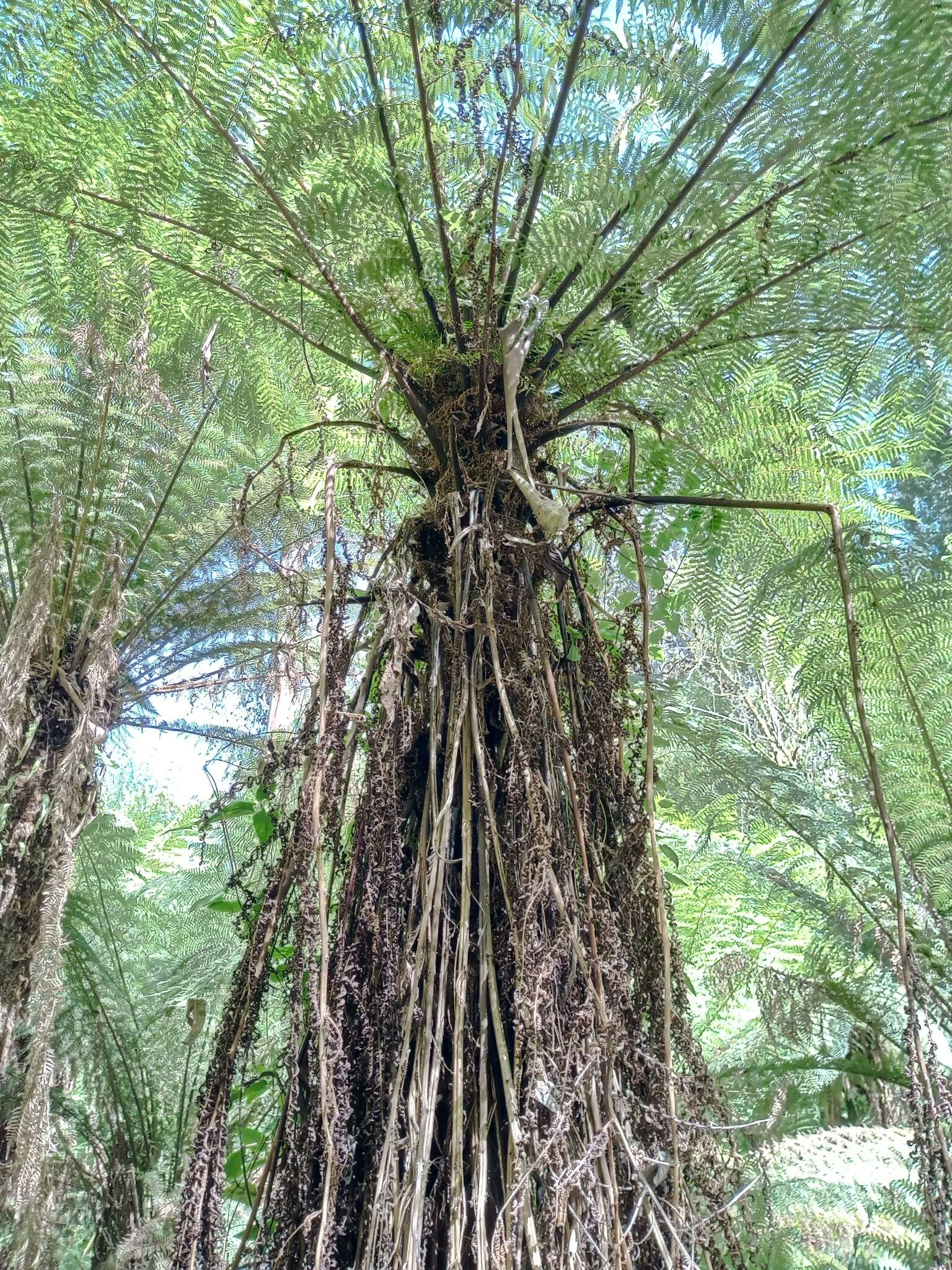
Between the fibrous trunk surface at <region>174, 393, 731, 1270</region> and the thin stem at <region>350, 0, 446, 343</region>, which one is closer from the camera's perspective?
the fibrous trunk surface at <region>174, 393, 731, 1270</region>

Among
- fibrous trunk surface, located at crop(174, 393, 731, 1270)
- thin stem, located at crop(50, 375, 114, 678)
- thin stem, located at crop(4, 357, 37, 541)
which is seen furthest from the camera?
thin stem, located at crop(4, 357, 37, 541)

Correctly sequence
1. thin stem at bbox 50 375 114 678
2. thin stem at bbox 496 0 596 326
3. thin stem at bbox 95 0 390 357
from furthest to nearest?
thin stem at bbox 50 375 114 678 → thin stem at bbox 95 0 390 357 → thin stem at bbox 496 0 596 326

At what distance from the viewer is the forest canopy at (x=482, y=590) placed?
0.66 metres

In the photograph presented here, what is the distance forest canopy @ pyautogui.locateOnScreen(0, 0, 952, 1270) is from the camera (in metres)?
0.66

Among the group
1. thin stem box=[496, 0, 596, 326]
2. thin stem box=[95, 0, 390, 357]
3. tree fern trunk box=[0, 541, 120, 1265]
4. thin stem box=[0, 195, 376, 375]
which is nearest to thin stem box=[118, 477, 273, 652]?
tree fern trunk box=[0, 541, 120, 1265]

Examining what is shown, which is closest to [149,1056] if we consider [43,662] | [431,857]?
[43,662]

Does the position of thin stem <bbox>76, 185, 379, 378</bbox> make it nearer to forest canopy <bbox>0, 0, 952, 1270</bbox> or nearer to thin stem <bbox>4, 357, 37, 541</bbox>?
forest canopy <bbox>0, 0, 952, 1270</bbox>

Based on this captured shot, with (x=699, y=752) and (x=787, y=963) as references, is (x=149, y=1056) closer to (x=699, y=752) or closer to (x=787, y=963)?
(x=699, y=752)

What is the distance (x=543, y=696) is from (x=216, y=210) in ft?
2.28

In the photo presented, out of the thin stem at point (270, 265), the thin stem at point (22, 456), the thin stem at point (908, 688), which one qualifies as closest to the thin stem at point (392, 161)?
the thin stem at point (270, 265)

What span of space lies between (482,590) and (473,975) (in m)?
0.34

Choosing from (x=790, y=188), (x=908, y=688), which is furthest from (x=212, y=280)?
(x=908, y=688)

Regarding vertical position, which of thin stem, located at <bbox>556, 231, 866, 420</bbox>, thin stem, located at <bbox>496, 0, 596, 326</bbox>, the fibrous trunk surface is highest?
thin stem, located at <bbox>496, 0, 596, 326</bbox>

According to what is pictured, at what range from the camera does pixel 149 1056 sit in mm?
1899
